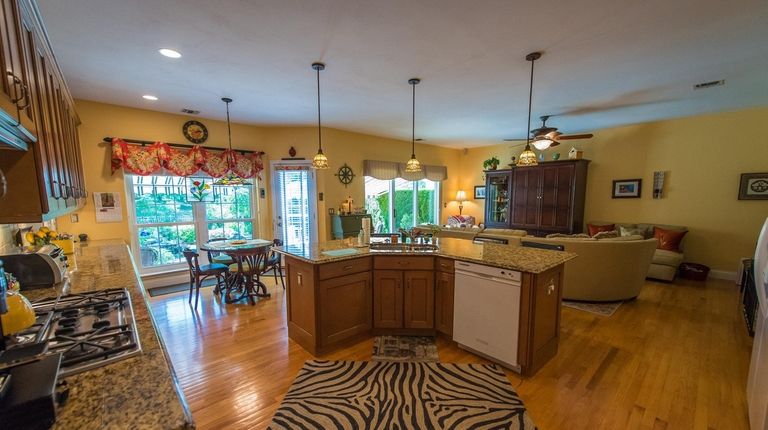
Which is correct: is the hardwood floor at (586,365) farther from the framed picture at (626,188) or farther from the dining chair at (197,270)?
the framed picture at (626,188)

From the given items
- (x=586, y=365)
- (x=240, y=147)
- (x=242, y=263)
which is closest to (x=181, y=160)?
(x=240, y=147)

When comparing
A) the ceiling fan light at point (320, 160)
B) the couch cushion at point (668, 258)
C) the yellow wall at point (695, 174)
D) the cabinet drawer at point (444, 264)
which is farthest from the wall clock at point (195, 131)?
the couch cushion at point (668, 258)

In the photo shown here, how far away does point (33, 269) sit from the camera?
1.82 meters

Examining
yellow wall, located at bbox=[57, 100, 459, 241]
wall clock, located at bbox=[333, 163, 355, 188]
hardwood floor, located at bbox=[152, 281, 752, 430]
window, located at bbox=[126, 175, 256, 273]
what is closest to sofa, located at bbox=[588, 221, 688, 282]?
hardwood floor, located at bbox=[152, 281, 752, 430]

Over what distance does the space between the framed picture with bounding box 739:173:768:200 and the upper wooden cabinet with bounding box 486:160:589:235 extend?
6.86 feet

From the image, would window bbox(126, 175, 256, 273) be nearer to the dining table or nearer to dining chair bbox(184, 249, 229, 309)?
the dining table

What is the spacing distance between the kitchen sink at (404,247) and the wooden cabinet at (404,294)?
0.34 feet

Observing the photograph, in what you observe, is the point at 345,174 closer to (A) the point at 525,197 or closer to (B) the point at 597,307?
(A) the point at 525,197

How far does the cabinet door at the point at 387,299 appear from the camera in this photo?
2.87 meters

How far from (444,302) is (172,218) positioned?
14.7 feet

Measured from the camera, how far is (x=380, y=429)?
1.87m

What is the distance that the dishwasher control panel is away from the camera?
2.28 m

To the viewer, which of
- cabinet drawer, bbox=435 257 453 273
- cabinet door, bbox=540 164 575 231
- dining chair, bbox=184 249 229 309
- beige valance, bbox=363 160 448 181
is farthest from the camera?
beige valance, bbox=363 160 448 181

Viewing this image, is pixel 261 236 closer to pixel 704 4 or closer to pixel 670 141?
pixel 704 4
